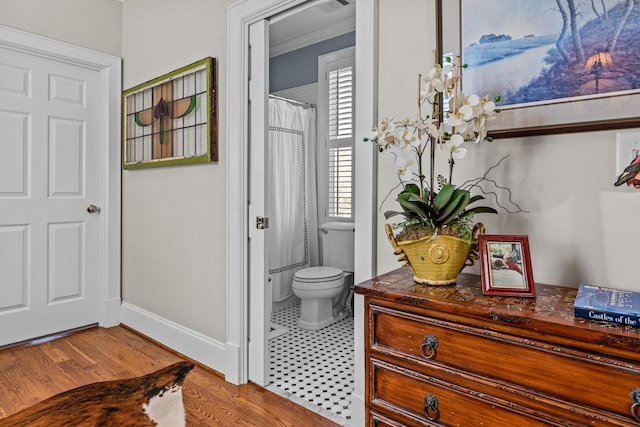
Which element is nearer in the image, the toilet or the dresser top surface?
the dresser top surface

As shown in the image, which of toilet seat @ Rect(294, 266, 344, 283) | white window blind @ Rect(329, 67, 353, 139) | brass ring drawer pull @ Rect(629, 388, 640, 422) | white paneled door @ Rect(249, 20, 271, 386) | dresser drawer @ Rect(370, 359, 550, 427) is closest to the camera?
brass ring drawer pull @ Rect(629, 388, 640, 422)

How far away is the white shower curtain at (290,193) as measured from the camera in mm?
3492

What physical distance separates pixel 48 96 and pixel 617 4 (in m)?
3.40

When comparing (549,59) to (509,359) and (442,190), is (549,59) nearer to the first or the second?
(442,190)

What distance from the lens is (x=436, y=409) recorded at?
3.78 ft

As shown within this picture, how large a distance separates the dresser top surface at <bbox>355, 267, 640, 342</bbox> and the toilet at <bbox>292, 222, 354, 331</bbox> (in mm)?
1784

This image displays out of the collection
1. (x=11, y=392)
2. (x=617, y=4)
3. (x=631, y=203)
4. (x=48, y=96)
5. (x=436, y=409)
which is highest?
(x=48, y=96)

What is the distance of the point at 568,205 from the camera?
4.31 feet

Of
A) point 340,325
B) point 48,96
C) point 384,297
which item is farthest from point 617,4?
point 48,96

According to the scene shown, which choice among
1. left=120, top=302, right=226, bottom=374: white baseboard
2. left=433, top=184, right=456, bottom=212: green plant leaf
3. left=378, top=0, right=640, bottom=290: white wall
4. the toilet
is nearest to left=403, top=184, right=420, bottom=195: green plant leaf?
left=433, top=184, right=456, bottom=212: green plant leaf

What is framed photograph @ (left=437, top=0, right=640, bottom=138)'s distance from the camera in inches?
47.0

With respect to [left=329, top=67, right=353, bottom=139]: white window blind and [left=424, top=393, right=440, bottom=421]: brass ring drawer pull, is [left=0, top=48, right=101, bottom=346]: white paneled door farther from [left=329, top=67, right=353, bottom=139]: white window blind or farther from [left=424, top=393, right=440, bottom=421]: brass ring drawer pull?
[left=424, top=393, right=440, bottom=421]: brass ring drawer pull

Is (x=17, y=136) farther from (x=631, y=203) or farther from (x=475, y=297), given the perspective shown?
(x=631, y=203)

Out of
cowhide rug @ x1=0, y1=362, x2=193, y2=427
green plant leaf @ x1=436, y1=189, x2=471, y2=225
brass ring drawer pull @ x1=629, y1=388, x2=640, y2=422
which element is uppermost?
green plant leaf @ x1=436, y1=189, x2=471, y2=225
